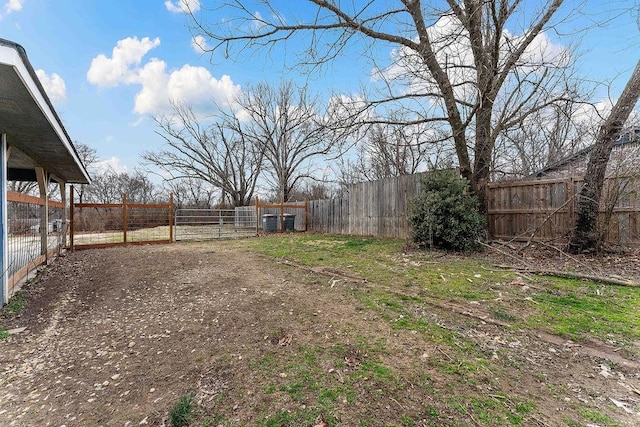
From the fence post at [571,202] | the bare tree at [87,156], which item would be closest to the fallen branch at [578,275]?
the fence post at [571,202]

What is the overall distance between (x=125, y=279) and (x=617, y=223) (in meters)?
8.15

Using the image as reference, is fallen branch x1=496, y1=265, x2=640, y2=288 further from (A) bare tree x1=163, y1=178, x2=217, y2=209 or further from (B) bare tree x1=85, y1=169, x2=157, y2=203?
(B) bare tree x1=85, y1=169, x2=157, y2=203

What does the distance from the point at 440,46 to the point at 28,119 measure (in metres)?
6.54

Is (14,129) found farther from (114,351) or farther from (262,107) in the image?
(262,107)

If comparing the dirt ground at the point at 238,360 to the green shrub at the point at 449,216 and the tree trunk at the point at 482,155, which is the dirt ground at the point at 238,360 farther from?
the tree trunk at the point at 482,155

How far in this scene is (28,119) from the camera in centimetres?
332

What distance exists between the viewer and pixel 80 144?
21.7 m

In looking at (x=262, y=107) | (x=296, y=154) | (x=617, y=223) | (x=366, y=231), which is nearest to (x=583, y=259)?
(x=617, y=223)

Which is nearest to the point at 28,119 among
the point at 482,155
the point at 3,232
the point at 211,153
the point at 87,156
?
the point at 3,232

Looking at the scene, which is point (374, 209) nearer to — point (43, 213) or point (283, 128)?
point (43, 213)

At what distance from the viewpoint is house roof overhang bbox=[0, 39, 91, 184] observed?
2.21m

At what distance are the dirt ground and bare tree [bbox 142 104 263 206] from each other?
16991 mm

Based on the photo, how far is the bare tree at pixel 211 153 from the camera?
18.9 m

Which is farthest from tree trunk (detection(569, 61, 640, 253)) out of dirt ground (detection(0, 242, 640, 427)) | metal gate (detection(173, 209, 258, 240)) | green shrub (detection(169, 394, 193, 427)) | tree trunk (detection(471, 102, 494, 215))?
metal gate (detection(173, 209, 258, 240))
